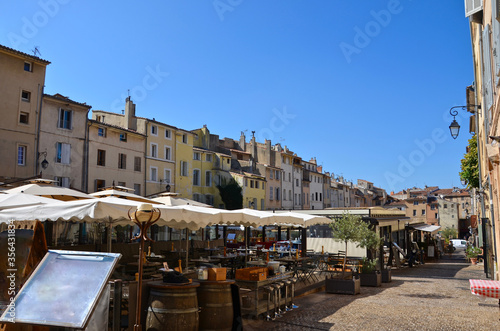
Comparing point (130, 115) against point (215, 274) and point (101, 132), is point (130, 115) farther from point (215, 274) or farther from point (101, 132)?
point (215, 274)

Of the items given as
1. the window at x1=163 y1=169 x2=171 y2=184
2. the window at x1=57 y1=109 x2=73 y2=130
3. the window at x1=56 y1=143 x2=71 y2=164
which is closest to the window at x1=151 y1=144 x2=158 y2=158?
the window at x1=163 y1=169 x2=171 y2=184

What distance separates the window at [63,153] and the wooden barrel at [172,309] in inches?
942

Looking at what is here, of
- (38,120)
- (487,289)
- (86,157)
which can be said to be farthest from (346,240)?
(86,157)

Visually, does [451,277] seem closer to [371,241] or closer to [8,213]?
[371,241]

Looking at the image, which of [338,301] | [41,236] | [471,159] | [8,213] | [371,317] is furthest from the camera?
[471,159]

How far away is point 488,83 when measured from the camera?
35.0 feet

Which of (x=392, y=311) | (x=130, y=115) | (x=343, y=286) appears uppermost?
(x=130, y=115)

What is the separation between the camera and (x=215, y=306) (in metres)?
7.12

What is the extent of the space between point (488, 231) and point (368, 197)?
73.8m

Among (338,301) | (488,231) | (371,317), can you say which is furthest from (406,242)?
(371,317)

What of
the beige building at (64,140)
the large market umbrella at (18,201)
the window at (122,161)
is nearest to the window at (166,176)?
the window at (122,161)

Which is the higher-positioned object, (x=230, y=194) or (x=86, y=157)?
(x=86, y=157)

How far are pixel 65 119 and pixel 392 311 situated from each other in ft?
81.7

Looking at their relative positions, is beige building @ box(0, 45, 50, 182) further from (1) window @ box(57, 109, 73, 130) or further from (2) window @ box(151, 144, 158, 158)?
(2) window @ box(151, 144, 158, 158)
